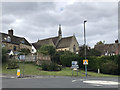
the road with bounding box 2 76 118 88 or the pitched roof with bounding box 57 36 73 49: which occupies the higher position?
the pitched roof with bounding box 57 36 73 49

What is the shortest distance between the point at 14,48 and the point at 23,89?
175ft

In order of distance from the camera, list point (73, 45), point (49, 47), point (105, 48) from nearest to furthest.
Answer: point (49, 47)
point (105, 48)
point (73, 45)

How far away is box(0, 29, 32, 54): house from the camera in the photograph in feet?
192

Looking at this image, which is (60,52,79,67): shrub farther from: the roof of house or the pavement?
the roof of house

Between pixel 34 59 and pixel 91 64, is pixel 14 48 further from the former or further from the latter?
pixel 91 64

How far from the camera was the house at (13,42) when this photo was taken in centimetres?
5864

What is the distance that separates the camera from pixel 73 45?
80.9m

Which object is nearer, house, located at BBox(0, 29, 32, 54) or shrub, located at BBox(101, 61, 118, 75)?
shrub, located at BBox(101, 61, 118, 75)

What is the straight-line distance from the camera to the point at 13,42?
2450 inches

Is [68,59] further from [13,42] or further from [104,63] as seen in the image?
[13,42]

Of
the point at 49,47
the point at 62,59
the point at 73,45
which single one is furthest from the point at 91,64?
the point at 73,45

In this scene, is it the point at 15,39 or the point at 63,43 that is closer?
the point at 15,39

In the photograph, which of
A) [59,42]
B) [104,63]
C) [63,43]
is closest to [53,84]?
[104,63]

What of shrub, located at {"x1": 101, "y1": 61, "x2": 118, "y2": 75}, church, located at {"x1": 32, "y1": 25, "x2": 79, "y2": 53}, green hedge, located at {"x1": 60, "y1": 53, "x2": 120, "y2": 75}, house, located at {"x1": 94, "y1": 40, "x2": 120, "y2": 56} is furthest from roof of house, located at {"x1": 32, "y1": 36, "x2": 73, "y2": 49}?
shrub, located at {"x1": 101, "y1": 61, "x2": 118, "y2": 75}
